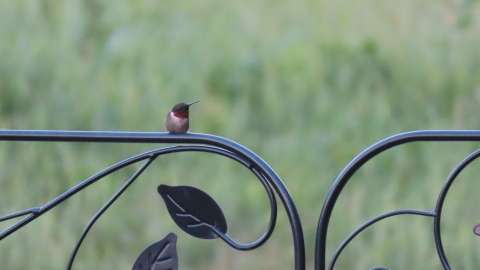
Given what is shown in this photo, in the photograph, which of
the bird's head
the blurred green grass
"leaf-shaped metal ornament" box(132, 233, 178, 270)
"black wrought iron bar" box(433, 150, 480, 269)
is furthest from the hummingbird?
the blurred green grass

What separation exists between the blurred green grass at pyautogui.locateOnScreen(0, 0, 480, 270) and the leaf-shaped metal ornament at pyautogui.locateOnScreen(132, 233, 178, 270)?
2.89 ft

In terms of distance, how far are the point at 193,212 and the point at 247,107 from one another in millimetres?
1022

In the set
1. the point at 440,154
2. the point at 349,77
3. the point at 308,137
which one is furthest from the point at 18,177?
the point at 440,154

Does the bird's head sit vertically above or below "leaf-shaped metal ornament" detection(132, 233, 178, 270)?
above


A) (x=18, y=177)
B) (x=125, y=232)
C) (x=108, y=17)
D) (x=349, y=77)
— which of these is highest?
(x=108, y=17)

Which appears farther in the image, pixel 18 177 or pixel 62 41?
pixel 62 41

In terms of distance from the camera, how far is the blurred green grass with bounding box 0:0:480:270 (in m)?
1.84

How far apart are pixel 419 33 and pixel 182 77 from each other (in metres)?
0.57

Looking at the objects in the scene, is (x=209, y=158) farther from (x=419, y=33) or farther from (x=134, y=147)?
(x=419, y=33)

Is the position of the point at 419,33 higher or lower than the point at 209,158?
higher

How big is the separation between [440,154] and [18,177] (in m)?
0.93

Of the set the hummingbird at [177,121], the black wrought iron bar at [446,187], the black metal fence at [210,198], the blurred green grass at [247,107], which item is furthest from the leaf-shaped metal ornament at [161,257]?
the blurred green grass at [247,107]

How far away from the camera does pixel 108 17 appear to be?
209 cm

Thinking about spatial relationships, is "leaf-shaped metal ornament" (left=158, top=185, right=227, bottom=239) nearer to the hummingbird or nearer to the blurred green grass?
the hummingbird
